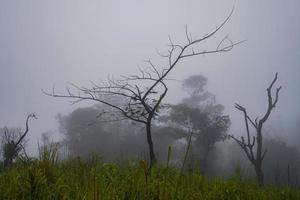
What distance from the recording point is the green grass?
101 inches

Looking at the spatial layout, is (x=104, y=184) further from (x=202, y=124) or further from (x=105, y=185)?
(x=202, y=124)

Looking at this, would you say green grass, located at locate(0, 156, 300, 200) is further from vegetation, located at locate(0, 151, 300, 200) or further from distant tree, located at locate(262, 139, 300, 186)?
distant tree, located at locate(262, 139, 300, 186)

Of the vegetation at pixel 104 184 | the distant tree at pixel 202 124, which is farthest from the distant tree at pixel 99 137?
the vegetation at pixel 104 184

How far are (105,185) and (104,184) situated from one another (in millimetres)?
154

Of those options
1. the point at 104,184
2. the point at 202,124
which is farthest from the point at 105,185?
the point at 202,124

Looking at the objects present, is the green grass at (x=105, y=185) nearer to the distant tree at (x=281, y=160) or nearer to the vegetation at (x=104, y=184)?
the vegetation at (x=104, y=184)

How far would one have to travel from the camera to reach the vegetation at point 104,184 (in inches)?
101

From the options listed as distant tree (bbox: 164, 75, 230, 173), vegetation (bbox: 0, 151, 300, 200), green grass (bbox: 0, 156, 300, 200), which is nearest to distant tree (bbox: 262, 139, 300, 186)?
distant tree (bbox: 164, 75, 230, 173)

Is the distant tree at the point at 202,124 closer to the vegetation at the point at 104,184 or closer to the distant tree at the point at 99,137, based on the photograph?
the distant tree at the point at 99,137

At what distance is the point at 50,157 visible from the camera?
4.15m

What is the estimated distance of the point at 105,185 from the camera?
280 cm

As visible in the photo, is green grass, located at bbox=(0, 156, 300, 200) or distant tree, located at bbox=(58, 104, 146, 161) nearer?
green grass, located at bbox=(0, 156, 300, 200)

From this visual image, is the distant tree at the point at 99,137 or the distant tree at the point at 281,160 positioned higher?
the distant tree at the point at 99,137

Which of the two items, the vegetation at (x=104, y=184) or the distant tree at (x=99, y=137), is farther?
the distant tree at (x=99, y=137)
